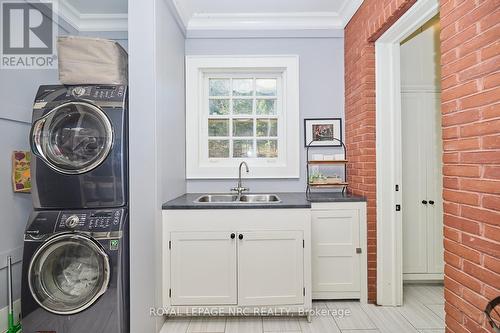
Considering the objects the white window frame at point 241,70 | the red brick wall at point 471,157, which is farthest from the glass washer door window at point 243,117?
the red brick wall at point 471,157

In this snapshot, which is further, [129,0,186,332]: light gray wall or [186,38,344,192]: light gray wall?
[186,38,344,192]: light gray wall

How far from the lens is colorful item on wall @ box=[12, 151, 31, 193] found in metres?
2.02

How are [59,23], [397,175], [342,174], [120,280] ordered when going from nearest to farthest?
[120,280], [397,175], [59,23], [342,174]

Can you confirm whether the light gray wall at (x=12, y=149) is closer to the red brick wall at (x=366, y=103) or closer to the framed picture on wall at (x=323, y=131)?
the framed picture on wall at (x=323, y=131)

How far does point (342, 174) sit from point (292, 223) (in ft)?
3.58

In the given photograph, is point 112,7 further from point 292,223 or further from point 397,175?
point 397,175

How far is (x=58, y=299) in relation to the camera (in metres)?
1.80

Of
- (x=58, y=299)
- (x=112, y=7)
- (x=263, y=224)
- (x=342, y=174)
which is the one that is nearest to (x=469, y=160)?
(x=263, y=224)

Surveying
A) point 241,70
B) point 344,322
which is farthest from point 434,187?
point 241,70

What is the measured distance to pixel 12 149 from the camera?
2.05 m

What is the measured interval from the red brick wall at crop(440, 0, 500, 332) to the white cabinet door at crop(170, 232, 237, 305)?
4.60 ft

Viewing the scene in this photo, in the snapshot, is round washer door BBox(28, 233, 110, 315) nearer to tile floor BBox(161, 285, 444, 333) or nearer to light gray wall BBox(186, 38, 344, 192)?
tile floor BBox(161, 285, 444, 333)

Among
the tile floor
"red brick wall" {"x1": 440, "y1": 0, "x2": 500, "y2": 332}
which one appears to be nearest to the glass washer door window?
the tile floor

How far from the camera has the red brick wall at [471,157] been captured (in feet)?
3.84
